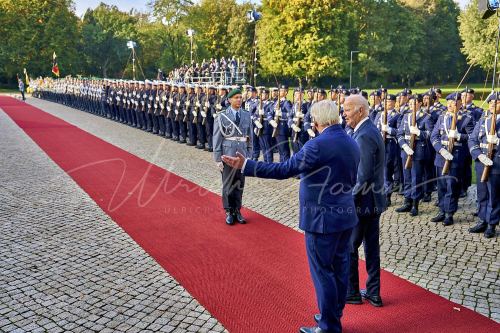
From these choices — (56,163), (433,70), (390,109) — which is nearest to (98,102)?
(56,163)

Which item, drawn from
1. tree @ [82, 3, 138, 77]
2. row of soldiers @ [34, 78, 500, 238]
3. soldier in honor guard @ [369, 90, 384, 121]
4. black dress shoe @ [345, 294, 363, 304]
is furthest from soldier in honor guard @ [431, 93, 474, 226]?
tree @ [82, 3, 138, 77]

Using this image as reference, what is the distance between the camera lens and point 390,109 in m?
9.51

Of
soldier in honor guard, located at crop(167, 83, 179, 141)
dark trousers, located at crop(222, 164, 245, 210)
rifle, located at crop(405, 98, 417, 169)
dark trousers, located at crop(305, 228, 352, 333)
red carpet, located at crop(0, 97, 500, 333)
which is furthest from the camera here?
soldier in honor guard, located at crop(167, 83, 179, 141)

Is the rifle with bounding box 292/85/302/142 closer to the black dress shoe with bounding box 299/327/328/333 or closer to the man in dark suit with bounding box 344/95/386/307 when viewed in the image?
the man in dark suit with bounding box 344/95/386/307

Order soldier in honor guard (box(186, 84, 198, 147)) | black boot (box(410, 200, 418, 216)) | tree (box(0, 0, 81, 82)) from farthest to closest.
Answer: tree (box(0, 0, 81, 82)), soldier in honor guard (box(186, 84, 198, 147)), black boot (box(410, 200, 418, 216))

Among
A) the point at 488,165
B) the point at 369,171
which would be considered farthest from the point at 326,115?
the point at 488,165

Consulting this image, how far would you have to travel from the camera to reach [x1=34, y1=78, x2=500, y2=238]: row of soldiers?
7.29 metres

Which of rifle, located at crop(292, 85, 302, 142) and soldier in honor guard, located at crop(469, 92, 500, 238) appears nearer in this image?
soldier in honor guard, located at crop(469, 92, 500, 238)

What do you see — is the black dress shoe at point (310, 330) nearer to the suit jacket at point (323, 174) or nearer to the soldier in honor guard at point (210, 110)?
the suit jacket at point (323, 174)

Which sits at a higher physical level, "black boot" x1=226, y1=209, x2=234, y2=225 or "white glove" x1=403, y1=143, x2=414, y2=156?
"white glove" x1=403, y1=143, x2=414, y2=156

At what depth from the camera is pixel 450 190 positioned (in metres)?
7.58

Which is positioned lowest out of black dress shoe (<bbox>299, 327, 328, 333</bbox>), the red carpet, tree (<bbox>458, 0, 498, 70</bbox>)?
the red carpet

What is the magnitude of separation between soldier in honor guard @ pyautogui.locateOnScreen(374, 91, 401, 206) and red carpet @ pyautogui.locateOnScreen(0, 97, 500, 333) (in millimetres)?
2950

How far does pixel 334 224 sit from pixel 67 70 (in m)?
69.6
